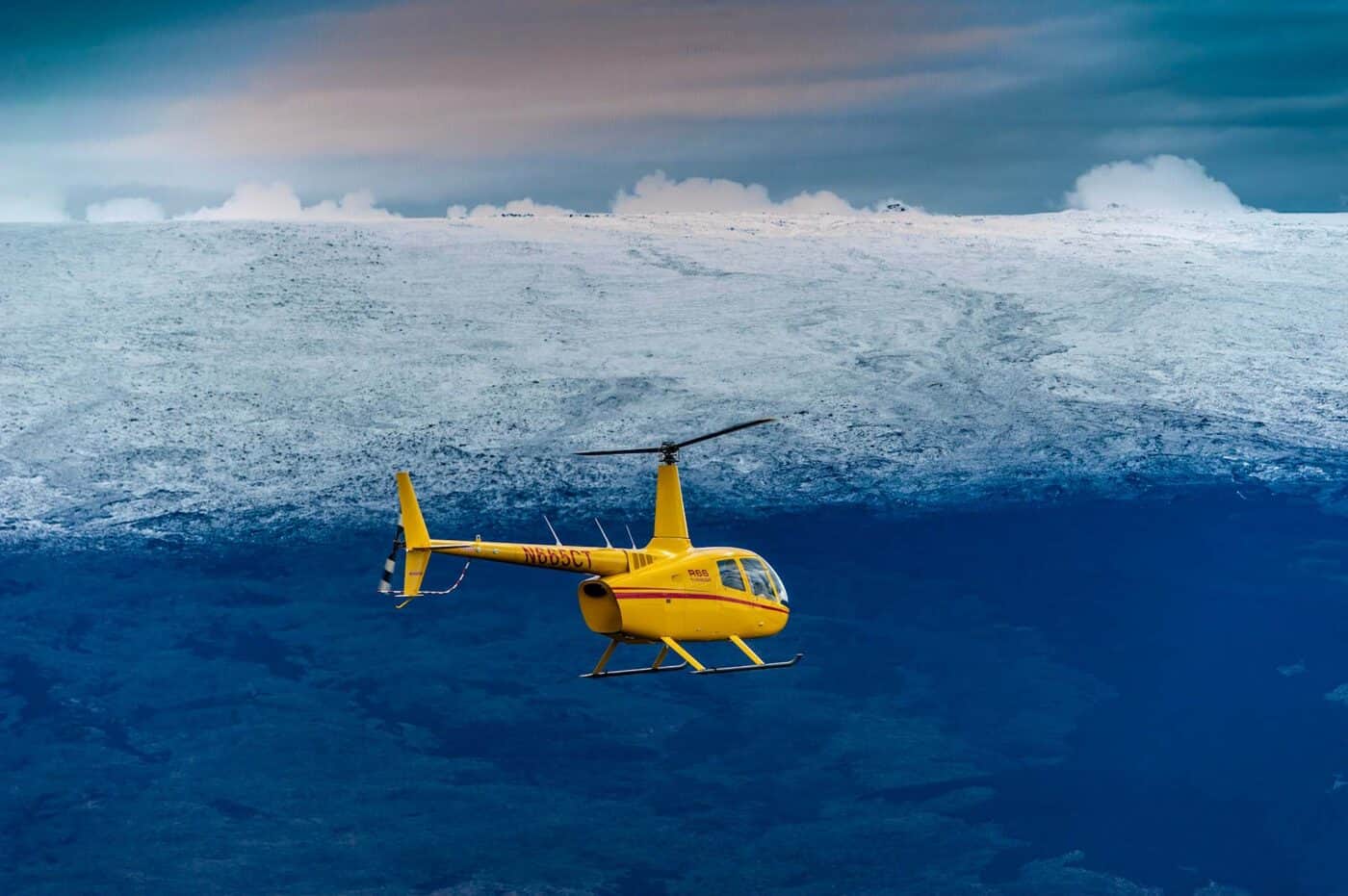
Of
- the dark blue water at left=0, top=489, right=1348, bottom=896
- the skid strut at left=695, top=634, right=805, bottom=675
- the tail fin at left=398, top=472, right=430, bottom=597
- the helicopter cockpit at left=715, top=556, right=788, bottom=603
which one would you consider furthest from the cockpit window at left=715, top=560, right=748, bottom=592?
the dark blue water at left=0, top=489, right=1348, bottom=896

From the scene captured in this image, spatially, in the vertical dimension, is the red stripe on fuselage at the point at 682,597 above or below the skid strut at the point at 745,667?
above

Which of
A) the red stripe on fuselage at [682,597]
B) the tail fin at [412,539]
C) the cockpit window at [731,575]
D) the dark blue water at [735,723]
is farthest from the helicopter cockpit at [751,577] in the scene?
the dark blue water at [735,723]

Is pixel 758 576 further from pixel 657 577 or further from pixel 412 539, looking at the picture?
pixel 412 539

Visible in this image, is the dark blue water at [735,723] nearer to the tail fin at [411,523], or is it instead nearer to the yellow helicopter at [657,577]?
the yellow helicopter at [657,577]

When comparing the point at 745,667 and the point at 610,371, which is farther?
the point at 610,371

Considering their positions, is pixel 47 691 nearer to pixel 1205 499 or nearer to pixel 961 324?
pixel 961 324

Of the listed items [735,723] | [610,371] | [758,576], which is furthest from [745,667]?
[735,723]
